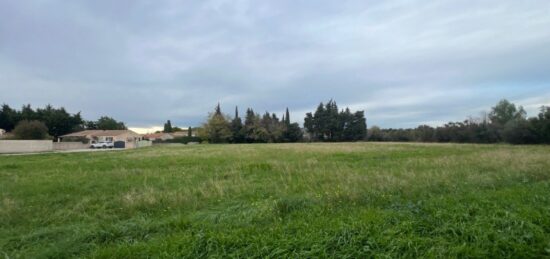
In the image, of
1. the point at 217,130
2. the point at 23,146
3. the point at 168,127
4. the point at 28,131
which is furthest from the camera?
the point at 168,127

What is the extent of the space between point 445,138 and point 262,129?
3940cm

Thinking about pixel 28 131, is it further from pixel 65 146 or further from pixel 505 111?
pixel 505 111

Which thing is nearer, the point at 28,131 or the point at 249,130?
the point at 28,131

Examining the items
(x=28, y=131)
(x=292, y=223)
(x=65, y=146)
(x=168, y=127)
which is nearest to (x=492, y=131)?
(x=292, y=223)

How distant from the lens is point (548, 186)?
7551 millimetres

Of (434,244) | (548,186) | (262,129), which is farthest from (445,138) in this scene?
(434,244)

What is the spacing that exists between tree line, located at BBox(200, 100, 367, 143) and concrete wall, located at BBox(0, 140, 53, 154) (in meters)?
40.1

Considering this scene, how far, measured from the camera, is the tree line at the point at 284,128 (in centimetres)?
7912

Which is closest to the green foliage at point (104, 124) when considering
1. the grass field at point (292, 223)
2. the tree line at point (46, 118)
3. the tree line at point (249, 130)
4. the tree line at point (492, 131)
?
the tree line at point (46, 118)

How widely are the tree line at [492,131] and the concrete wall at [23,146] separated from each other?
6826 cm

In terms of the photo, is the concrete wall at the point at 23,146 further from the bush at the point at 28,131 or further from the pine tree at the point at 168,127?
the pine tree at the point at 168,127

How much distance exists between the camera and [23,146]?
135ft

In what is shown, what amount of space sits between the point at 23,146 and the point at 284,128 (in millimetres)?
52742

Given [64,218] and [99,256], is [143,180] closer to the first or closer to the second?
[64,218]
